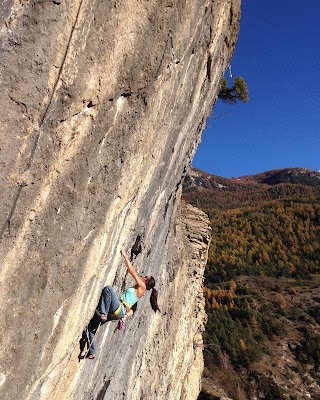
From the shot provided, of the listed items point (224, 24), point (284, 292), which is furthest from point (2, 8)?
point (284, 292)

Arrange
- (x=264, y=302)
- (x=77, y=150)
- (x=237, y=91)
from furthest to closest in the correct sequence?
(x=264, y=302) < (x=237, y=91) < (x=77, y=150)

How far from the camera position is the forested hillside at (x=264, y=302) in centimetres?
3259

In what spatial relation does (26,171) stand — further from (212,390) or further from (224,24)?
(212,390)

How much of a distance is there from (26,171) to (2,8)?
1.50 metres

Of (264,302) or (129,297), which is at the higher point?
(264,302)

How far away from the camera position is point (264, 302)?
4844 centimetres

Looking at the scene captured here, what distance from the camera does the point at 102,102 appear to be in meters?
4.16

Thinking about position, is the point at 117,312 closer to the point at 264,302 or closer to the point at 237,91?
the point at 237,91

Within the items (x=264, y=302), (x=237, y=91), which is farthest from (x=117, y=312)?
(x=264, y=302)

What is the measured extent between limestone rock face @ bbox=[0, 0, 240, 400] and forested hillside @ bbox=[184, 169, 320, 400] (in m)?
28.1

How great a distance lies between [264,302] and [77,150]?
161 ft

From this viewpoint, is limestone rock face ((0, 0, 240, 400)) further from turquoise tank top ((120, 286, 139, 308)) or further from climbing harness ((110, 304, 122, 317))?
climbing harness ((110, 304, 122, 317))

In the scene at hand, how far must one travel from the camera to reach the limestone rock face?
3.47 meters

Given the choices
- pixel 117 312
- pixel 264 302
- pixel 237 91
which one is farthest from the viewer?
pixel 264 302
